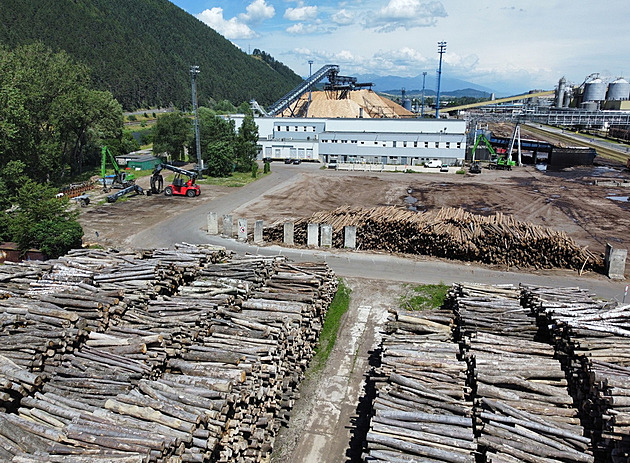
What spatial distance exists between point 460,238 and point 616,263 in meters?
7.51

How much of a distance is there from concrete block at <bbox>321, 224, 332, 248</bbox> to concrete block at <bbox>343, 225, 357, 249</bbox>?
2.75 feet

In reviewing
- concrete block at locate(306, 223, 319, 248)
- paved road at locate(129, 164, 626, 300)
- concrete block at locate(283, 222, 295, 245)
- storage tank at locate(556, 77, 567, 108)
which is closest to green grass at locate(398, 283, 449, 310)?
paved road at locate(129, 164, 626, 300)

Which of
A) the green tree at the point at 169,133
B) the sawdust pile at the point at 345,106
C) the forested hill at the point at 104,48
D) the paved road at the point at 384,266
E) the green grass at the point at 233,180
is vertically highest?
the forested hill at the point at 104,48

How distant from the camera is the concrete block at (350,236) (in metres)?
25.5

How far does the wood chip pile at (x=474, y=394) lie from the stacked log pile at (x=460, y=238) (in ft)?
29.5

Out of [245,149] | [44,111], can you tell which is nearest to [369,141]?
[245,149]

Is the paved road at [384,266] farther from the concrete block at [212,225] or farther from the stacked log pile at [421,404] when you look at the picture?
the stacked log pile at [421,404]

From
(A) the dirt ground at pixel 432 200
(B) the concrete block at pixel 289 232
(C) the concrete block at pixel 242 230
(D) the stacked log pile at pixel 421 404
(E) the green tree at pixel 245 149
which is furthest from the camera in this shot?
(E) the green tree at pixel 245 149

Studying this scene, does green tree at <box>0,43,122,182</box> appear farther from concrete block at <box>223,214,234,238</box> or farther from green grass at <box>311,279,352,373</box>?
green grass at <box>311,279,352,373</box>

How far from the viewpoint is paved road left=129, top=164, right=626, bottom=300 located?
21469 mm

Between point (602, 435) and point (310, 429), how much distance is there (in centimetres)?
692

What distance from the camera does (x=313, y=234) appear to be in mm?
26219

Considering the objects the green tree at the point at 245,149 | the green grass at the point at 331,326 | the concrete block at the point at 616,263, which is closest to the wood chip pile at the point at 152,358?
the green grass at the point at 331,326

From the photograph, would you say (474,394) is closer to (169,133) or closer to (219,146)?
(219,146)
